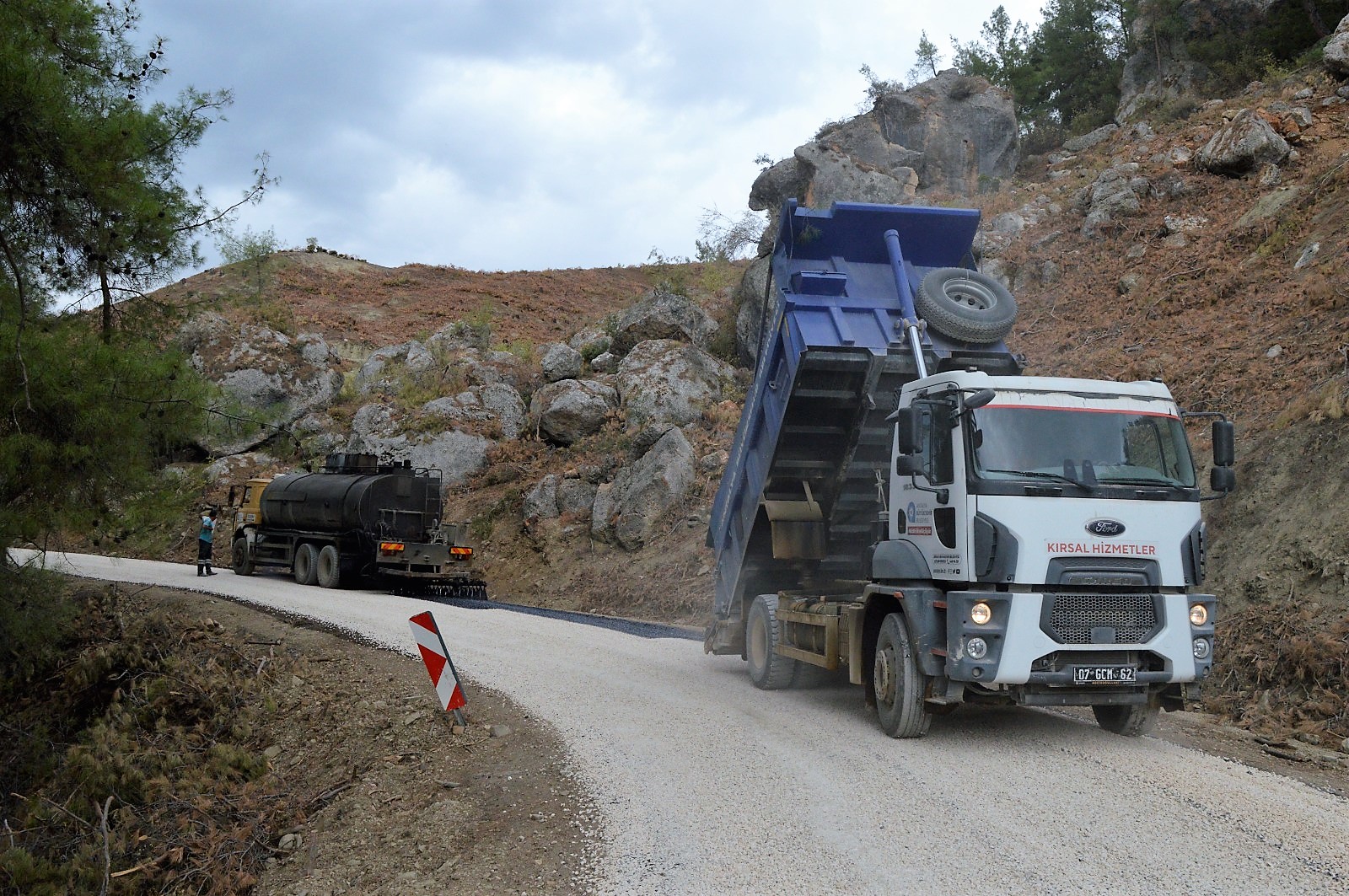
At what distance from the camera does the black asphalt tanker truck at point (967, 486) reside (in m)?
6.76

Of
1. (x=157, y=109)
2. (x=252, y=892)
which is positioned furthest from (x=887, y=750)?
(x=157, y=109)

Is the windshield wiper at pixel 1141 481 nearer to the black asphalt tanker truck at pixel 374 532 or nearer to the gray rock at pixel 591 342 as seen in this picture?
the black asphalt tanker truck at pixel 374 532

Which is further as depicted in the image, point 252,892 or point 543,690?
point 543,690

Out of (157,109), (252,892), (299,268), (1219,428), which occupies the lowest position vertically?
(252,892)

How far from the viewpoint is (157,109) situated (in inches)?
424

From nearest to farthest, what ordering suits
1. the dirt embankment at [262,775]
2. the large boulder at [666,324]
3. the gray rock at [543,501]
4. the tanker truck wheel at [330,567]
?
the dirt embankment at [262,775], the tanker truck wheel at [330,567], the gray rock at [543,501], the large boulder at [666,324]

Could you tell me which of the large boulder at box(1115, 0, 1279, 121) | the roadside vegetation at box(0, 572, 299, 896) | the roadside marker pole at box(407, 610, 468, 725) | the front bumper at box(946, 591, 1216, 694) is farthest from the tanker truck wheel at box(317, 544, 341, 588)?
the large boulder at box(1115, 0, 1279, 121)

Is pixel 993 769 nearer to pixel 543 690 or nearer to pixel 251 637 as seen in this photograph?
pixel 543 690

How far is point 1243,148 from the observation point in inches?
859

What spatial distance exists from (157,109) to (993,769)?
10832 millimetres

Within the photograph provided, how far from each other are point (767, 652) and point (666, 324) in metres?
20.2

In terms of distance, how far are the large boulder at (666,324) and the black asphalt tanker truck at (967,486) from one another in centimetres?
1960

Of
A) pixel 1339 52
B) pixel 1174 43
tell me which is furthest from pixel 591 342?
pixel 1174 43

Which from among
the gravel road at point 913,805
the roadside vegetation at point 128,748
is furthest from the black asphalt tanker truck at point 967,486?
the roadside vegetation at point 128,748
